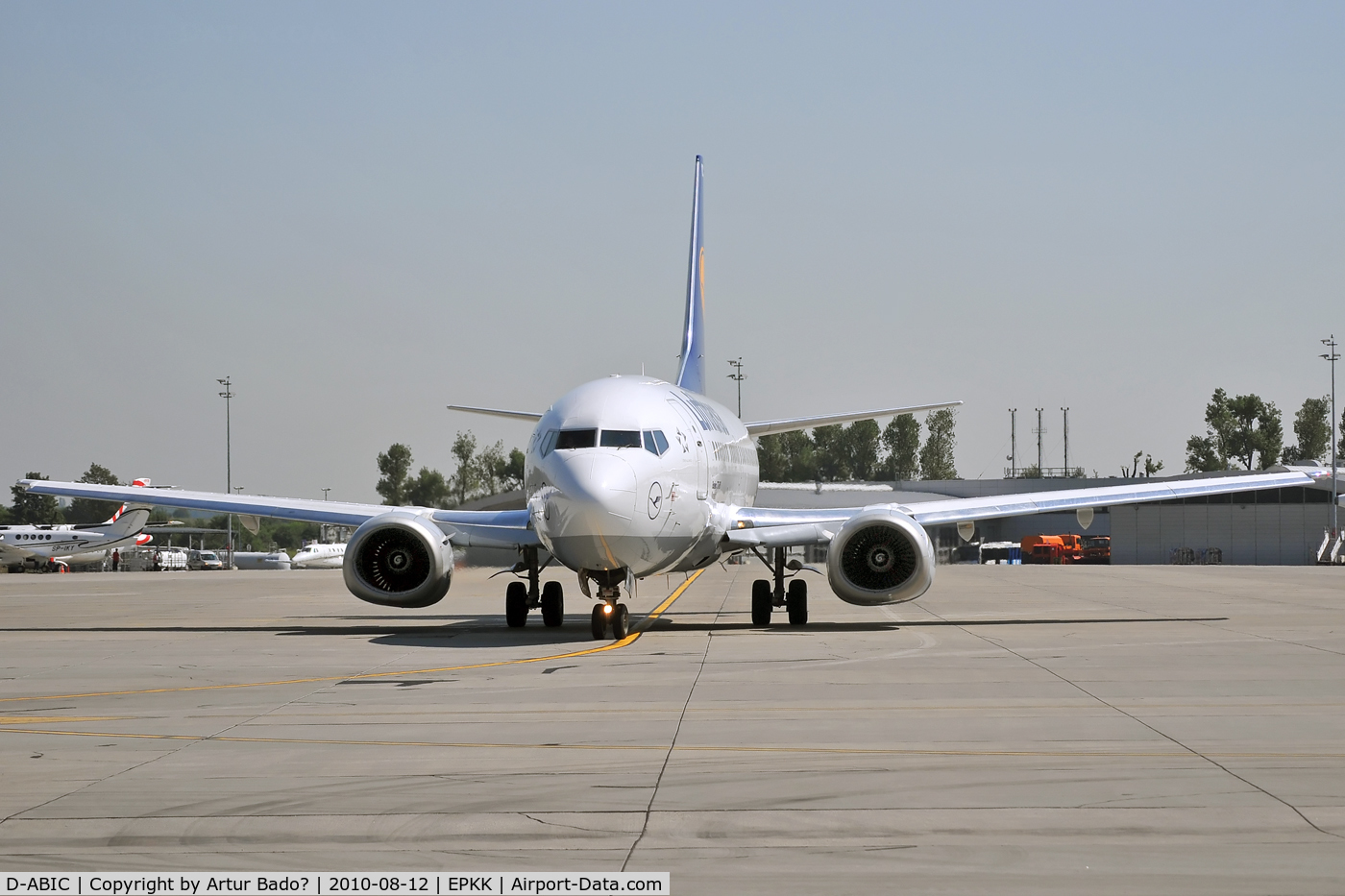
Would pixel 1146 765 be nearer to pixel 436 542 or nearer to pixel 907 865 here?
pixel 907 865

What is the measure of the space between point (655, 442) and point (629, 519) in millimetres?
1803

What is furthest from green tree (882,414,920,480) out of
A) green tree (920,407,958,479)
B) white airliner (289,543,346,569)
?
white airliner (289,543,346,569)

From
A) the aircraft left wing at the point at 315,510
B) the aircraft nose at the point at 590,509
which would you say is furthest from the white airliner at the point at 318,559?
the aircraft nose at the point at 590,509

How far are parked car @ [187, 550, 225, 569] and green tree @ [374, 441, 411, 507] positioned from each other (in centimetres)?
5214

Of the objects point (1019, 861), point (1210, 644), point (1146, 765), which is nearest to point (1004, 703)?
point (1146, 765)

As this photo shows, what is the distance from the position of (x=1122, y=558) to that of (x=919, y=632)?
73570 millimetres

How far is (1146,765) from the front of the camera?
8992 millimetres

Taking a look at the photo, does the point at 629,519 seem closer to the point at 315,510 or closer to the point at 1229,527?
the point at 315,510

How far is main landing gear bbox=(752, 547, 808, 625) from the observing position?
80.5 ft

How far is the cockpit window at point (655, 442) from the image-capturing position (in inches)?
827

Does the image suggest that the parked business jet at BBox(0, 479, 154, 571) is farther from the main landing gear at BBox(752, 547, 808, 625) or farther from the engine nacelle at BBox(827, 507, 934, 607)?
the engine nacelle at BBox(827, 507, 934, 607)

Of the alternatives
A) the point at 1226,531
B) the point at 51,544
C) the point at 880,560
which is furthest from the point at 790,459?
the point at 880,560

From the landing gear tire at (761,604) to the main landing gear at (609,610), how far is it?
4.17m

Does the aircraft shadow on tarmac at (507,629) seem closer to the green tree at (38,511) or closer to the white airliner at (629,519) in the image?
the white airliner at (629,519)
